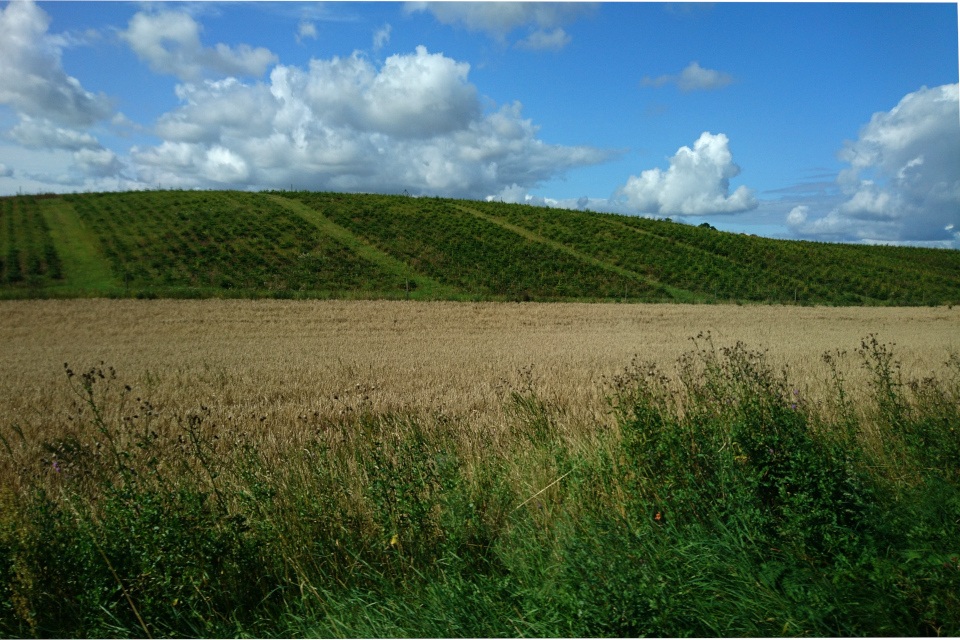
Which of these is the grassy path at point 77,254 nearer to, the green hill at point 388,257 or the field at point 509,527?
the green hill at point 388,257

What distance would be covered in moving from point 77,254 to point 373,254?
62.7 ft

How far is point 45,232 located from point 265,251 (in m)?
15.5

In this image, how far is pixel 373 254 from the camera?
136 feet

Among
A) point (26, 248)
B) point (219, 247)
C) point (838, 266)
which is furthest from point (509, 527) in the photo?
point (838, 266)

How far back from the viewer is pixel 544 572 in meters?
3.33

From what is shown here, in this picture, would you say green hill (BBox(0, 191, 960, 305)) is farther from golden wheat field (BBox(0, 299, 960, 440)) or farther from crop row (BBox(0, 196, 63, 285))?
golden wheat field (BBox(0, 299, 960, 440))

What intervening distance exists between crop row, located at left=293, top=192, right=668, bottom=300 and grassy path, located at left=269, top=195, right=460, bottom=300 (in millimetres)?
792

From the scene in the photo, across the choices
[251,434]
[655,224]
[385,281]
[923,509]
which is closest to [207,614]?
[251,434]

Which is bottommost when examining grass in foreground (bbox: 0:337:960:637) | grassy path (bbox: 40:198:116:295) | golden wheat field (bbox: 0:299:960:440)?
grass in foreground (bbox: 0:337:960:637)

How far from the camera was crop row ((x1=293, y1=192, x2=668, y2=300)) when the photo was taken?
36.6 meters

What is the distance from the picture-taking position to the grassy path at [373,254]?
1314 inches

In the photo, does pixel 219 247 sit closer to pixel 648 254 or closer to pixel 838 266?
pixel 648 254

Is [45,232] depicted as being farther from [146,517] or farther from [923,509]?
[923,509]

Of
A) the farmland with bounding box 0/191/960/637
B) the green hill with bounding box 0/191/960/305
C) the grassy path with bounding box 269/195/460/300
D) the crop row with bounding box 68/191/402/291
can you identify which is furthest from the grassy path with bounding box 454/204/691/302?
the farmland with bounding box 0/191/960/637
